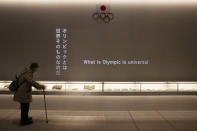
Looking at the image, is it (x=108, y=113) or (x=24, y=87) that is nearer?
(x=24, y=87)

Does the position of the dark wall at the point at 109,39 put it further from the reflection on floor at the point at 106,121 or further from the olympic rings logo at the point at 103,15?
the reflection on floor at the point at 106,121

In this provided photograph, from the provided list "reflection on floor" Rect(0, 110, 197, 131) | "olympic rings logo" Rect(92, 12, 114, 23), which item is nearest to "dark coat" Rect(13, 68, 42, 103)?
"reflection on floor" Rect(0, 110, 197, 131)

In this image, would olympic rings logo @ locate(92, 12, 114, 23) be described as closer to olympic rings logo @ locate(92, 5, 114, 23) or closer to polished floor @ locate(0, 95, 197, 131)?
olympic rings logo @ locate(92, 5, 114, 23)

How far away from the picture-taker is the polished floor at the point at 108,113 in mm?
5381

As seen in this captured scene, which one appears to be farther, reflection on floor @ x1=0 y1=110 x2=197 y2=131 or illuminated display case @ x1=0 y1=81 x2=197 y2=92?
illuminated display case @ x1=0 y1=81 x2=197 y2=92

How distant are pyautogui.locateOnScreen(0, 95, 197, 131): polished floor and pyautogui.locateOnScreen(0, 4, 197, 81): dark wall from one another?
84 centimetres

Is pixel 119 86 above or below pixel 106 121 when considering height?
above

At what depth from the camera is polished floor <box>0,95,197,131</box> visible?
538cm

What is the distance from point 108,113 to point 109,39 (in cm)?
266

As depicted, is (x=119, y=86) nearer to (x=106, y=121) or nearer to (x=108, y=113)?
(x=108, y=113)

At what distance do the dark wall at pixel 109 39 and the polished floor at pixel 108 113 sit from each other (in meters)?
0.84

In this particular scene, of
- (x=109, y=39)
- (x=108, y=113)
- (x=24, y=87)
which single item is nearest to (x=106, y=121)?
(x=108, y=113)

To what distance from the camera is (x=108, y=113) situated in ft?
21.4

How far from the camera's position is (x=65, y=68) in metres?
8.05
